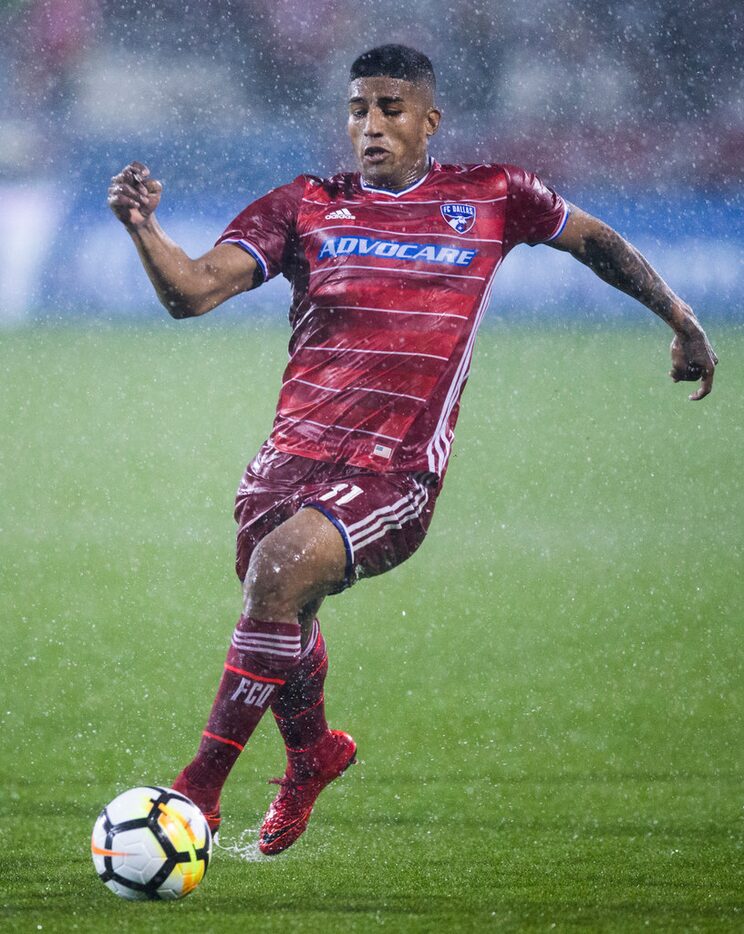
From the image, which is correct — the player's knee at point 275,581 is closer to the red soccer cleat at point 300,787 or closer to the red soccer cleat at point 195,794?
the red soccer cleat at point 195,794

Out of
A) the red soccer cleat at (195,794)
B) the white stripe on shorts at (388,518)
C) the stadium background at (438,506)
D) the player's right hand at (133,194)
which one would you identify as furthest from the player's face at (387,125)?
the stadium background at (438,506)

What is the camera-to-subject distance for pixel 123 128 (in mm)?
10203

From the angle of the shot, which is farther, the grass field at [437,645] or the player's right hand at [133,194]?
the grass field at [437,645]

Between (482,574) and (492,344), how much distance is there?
3523mm

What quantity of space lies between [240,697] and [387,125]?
143 cm

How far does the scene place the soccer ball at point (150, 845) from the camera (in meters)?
2.77

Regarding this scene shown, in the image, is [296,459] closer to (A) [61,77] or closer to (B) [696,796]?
(B) [696,796]

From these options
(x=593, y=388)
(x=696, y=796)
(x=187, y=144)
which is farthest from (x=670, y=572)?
(x=187, y=144)

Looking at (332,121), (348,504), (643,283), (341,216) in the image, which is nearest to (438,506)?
(332,121)

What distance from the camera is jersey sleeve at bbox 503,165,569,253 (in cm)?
353

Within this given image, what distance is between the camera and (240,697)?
9.66 ft

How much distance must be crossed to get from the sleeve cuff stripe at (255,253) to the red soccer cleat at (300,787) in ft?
3.84

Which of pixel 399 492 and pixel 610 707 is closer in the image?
pixel 399 492

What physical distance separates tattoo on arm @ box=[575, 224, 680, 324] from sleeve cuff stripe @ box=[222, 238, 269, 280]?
87cm
